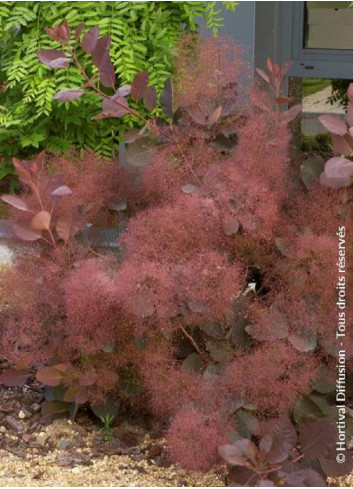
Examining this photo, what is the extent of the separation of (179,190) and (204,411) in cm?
70

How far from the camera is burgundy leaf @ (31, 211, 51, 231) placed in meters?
2.46

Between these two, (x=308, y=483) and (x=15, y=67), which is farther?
(x=15, y=67)

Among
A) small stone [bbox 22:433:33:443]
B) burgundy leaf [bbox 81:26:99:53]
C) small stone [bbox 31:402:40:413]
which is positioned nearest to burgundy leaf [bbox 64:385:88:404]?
small stone [bbox 22:433:33:443]

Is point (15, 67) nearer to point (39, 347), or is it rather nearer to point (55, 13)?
point (55, 13)

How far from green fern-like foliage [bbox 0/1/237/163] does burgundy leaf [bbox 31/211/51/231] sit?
99cm

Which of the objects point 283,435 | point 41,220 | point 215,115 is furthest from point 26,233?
point 283,435

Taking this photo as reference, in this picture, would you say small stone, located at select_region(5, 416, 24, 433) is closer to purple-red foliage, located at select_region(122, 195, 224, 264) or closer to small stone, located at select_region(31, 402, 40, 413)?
small stone, located at select_region(31, 402, 40, 413)

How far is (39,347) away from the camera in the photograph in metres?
2.67

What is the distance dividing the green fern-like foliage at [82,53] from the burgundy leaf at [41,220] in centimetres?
99

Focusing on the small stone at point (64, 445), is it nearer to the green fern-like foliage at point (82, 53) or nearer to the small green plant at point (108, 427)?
the small green plant at point (108, 427)

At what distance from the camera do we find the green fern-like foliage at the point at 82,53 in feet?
11.0

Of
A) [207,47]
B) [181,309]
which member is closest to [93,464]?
[181,309]

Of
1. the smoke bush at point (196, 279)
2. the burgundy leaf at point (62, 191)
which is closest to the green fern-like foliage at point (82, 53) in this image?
the smoke bush at point (196, 279)

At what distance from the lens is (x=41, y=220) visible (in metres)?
2.47
